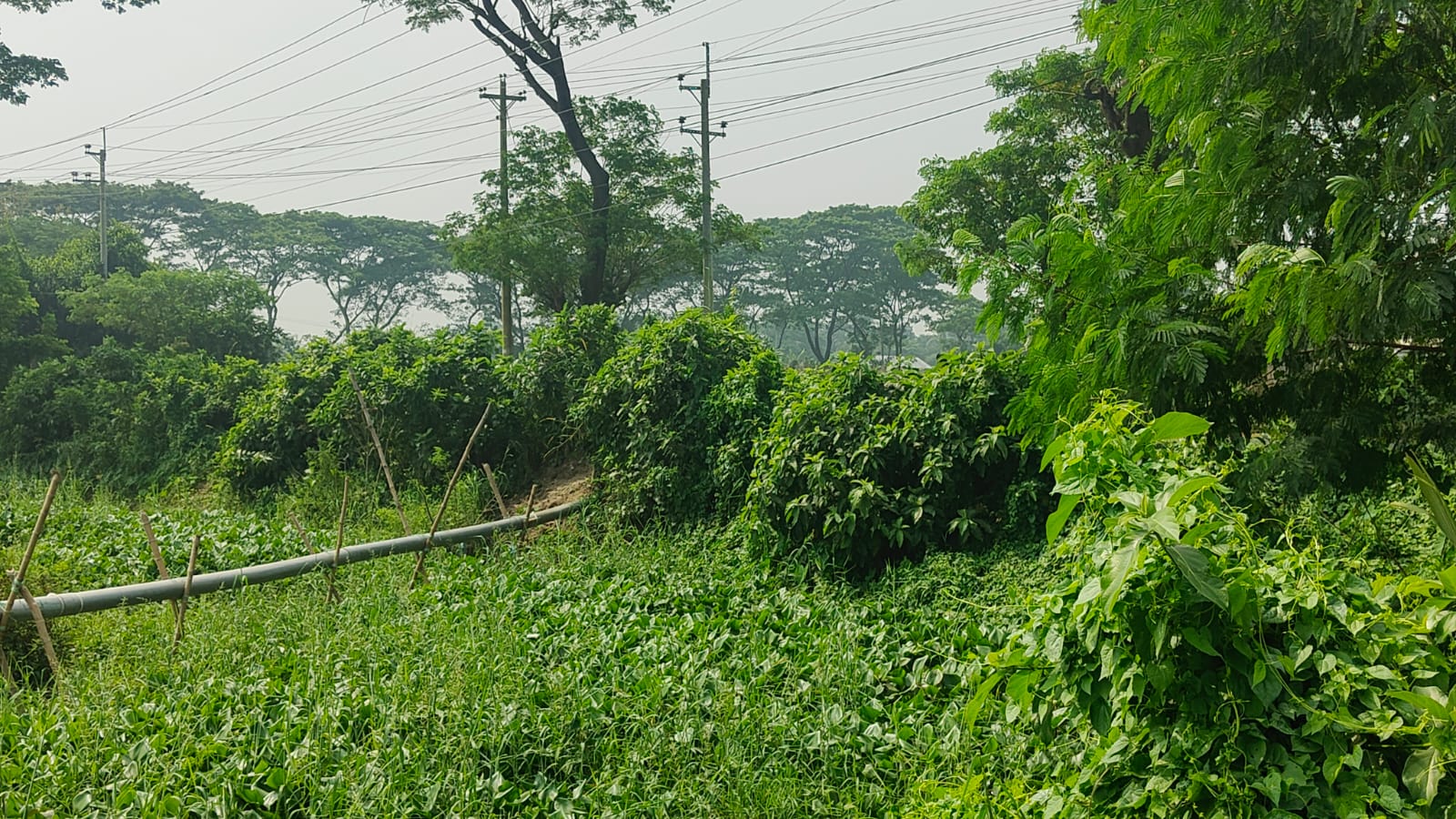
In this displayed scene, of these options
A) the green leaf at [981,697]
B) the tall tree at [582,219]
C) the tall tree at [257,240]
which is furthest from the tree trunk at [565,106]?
the tall tree at [257,240]

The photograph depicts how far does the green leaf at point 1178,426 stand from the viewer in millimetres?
2342

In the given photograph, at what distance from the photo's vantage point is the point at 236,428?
11555mm

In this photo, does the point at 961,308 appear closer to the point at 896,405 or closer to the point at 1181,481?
the point at 896,405

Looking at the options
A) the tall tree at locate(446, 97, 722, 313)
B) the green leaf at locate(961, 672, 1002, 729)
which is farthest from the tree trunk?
the green leaf at locate(961, 672, 1002, 729)

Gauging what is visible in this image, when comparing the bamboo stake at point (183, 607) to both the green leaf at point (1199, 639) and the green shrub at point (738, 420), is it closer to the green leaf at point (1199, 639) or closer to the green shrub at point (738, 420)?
the green shrub at point (738, 420)

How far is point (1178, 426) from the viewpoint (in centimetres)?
236

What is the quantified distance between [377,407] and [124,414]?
5.50 meters

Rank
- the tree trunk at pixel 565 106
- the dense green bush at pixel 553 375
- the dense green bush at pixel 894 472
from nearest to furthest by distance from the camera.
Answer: the dense green bush at pixel 894 472
the dense green bush at pixel 553 375
the tree trunk at pixel 565 106

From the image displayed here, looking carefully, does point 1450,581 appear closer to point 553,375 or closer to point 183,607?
point 183,607

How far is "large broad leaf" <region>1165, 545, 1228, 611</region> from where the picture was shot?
2.04 meters

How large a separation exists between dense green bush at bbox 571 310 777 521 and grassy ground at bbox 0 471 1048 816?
1665 mm

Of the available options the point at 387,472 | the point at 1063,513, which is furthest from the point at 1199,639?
the point at 387,472

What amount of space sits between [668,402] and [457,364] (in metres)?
3.34

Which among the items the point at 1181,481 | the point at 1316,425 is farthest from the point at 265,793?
the point at 1316,425
